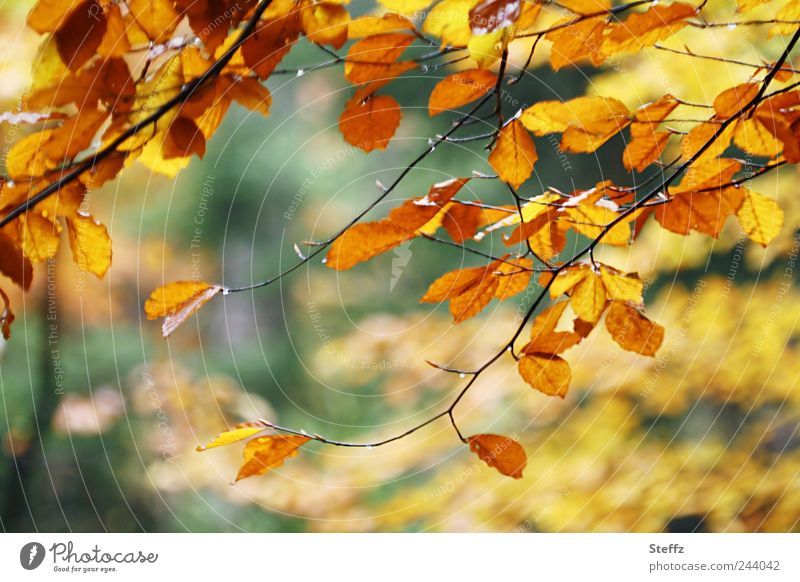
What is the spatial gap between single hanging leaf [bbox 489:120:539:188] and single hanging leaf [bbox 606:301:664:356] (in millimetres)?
127

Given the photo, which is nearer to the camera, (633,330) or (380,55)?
(380,55)

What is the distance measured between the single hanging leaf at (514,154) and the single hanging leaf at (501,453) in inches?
8.1

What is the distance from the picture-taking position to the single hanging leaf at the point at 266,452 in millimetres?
498

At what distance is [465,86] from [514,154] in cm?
6

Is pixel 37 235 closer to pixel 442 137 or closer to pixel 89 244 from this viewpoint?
pixel 89 244

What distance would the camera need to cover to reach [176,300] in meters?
0.52

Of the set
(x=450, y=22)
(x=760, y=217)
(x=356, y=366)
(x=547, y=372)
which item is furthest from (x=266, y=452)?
(x=760, y=217)

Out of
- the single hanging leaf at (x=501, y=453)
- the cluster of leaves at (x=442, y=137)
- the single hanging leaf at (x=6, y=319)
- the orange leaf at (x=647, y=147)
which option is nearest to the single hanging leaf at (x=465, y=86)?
the cluster of leaves at (x=442, y=137)

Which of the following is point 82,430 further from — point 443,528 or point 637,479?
point 637,479

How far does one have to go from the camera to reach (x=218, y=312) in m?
0.57

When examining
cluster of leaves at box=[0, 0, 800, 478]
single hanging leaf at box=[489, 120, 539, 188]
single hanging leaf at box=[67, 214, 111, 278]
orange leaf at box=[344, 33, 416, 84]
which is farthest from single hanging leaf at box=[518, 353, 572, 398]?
single hanging leaf at box=[67, 214, 111, 278]

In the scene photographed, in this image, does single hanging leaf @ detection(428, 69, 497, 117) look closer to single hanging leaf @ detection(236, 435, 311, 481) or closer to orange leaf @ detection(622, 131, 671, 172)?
orange leaf @ detection(622, 131, 671, 172)

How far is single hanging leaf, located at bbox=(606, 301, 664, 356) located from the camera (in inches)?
20.5

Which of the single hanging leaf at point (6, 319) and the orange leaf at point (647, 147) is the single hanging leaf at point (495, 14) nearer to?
the orange leaf at point (647, 147)
